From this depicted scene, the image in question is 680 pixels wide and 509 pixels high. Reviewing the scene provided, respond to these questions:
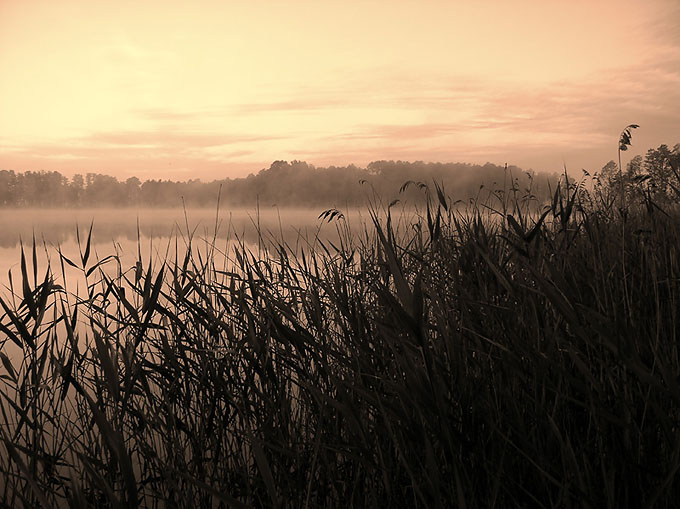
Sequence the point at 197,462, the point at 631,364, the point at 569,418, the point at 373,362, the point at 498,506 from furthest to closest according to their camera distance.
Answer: the point at 373,362 → the point at 197,462 → the point at 569,418 → the point at 498,506 → the point at 631,364

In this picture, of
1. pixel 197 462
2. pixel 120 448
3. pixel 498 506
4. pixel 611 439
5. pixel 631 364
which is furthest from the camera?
pixel 197 462

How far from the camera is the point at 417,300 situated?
1294 millimetres

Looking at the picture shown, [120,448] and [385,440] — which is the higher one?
[120,448]

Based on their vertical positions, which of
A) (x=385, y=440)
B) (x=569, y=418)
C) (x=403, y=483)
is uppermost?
(x=569, y=418)

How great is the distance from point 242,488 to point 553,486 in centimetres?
112

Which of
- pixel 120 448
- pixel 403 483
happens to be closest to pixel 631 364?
pixel 403 483

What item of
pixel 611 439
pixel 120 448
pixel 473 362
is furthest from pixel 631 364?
pixel 120 448

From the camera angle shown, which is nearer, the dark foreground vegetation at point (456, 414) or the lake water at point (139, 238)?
the dark foreground vegetation at point (456, 414)

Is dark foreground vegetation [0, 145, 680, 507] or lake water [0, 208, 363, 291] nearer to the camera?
dark foreground vegetation [0, 145, 680, 507]

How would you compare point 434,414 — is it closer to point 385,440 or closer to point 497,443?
point 497,443

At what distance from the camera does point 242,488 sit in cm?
215

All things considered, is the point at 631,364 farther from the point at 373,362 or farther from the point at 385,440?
the point at 373,362

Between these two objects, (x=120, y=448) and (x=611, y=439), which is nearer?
(x=120, y=448)

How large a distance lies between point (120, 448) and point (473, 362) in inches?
41.5
